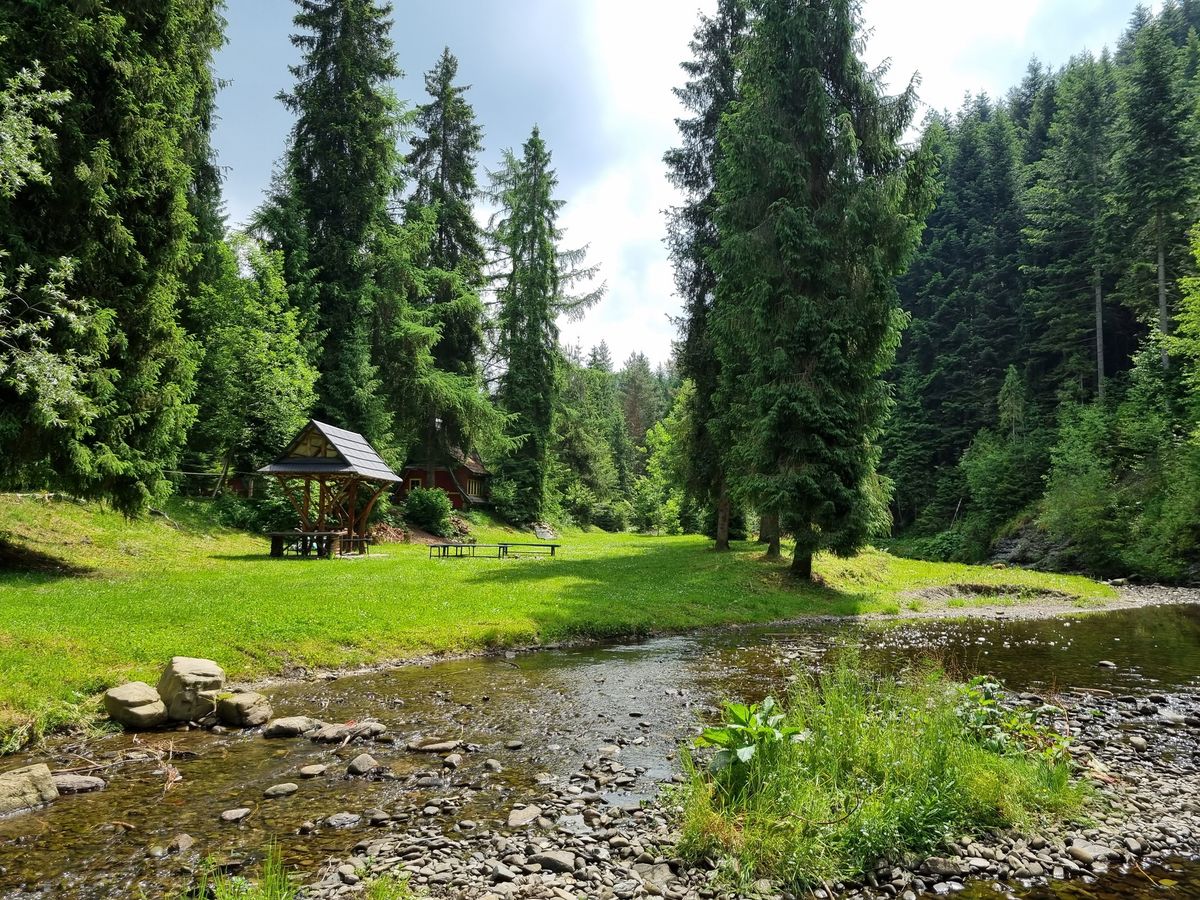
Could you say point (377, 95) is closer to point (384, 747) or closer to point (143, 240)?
point (143, 240)

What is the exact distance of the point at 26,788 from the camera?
618cm

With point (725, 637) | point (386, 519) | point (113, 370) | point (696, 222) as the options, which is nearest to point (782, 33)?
point (696, 222)

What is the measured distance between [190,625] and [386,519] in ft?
76.9

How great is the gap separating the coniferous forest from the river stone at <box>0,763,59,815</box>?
892 centimetres

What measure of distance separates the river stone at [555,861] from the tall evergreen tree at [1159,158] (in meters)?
44.3

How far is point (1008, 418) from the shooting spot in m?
47.6

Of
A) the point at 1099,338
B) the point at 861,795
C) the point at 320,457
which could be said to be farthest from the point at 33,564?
the point at 1099,338

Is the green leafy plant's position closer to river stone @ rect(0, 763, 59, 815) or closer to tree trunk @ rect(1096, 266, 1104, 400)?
river stone @ rect(0, 763, 59, 815)

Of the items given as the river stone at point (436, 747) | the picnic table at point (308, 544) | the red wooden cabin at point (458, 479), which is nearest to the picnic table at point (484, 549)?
the picnic table at point (308, 544)

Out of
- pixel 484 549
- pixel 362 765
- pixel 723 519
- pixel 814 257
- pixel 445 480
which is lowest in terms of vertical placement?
pixel 484 549

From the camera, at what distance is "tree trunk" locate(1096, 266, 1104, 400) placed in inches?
1628

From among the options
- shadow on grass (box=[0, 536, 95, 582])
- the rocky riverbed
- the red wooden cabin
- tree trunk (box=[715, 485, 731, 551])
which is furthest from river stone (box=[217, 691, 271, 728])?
the red wooden cabin

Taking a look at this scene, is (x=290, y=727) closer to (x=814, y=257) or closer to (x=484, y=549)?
(x=814, y=257)

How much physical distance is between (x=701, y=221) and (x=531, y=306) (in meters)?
18.3
